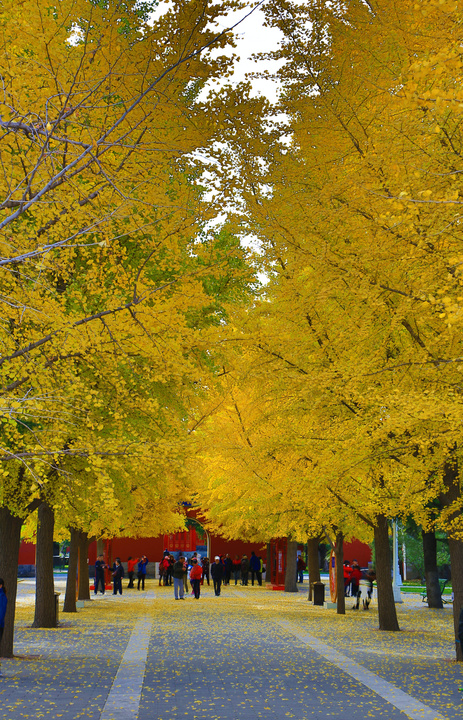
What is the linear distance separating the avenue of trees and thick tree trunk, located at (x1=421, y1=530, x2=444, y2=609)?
14.1m

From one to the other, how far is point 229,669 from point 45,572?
7524 millimetres

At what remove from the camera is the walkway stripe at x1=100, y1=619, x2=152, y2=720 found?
8633 mm

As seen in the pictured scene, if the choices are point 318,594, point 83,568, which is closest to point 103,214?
point 318,594

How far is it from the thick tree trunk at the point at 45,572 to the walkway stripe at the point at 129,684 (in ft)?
10.4

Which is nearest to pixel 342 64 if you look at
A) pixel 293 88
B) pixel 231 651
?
pixel 293 88

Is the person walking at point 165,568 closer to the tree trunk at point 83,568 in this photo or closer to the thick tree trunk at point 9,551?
the tree trunk at point 83,568

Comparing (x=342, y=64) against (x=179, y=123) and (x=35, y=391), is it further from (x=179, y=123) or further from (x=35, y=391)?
(x=35, y=391)

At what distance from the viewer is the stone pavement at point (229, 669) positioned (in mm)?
9031

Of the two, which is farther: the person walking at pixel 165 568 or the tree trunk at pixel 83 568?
the person walking at pixel 165 568

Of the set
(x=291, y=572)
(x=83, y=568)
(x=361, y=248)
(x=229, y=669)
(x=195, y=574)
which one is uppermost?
(x=361, y=248)

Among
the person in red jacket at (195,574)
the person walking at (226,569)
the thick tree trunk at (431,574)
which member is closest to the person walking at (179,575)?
the person in red jacket at (195,574)

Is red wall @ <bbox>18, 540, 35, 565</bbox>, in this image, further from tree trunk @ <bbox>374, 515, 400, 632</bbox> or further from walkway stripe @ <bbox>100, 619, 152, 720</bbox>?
walkway stripe @ <bbox>100, 619, 152, 720</bbox>

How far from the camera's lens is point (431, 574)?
90.5 ft

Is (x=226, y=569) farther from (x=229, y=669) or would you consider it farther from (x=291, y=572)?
(x=229, y=669)
